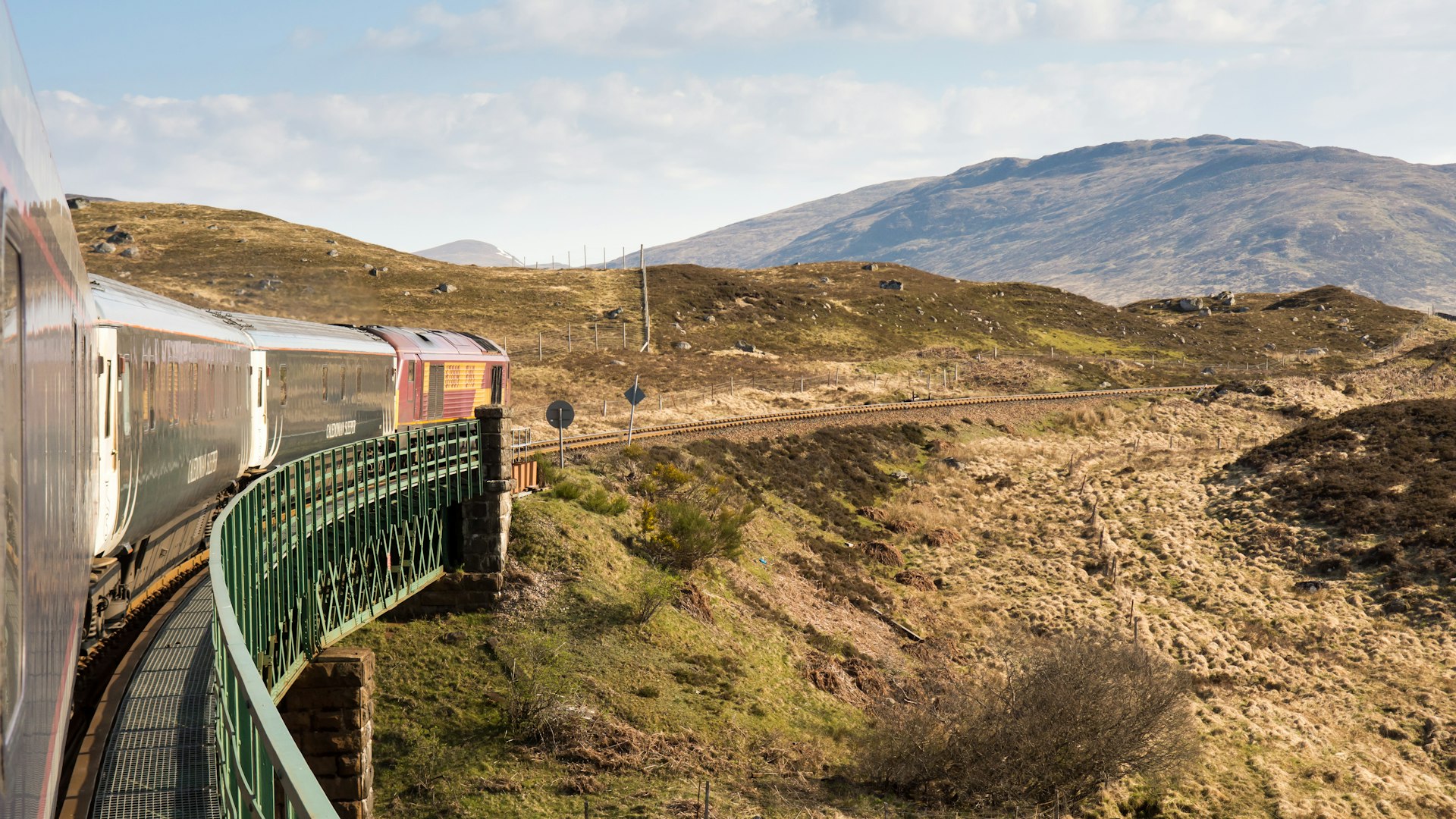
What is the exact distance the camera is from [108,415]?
1169 cm

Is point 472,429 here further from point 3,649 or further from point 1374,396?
point 1374,396

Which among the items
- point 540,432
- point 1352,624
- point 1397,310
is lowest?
point 1352,624

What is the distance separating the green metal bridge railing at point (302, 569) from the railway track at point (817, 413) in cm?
767

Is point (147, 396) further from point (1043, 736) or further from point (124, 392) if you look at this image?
point (1043, 736)

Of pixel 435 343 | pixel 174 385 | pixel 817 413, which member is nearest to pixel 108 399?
pixel 174 385

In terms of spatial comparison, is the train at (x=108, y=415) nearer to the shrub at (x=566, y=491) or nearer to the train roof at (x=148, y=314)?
the train roof at (x=148, y=314)

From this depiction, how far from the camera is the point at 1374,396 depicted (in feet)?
234

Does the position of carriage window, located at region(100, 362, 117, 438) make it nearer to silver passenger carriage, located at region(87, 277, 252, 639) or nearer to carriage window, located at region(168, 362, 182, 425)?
silver passenger carriage, located at region(87, 277, 252, 639)

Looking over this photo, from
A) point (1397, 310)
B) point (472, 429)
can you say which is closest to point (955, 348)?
point (1397, 310)

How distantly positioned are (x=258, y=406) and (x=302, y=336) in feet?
11.0

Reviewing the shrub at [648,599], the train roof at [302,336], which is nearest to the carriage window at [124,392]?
the train roof at [302,336]

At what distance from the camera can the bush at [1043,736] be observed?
22.7 meters

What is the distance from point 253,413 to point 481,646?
6887 millimetres

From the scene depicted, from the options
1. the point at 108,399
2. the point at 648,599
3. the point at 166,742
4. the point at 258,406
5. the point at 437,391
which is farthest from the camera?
the point at 437,391
